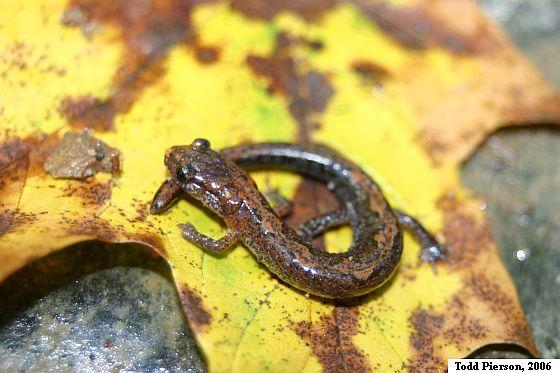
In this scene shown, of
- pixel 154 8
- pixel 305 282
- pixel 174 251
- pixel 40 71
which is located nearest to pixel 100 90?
pixel 40 71

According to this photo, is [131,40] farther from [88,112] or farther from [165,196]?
[165,196]

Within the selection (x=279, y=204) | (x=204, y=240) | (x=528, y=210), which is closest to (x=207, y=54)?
(x=279, y=204)

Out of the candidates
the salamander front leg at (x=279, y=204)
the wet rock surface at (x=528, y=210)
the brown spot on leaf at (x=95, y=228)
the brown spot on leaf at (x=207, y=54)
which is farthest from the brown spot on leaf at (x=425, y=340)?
the brown spot on leaf at (x=207, y=54)

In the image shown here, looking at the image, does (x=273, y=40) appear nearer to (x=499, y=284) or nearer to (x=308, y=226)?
(x=308, y=226)

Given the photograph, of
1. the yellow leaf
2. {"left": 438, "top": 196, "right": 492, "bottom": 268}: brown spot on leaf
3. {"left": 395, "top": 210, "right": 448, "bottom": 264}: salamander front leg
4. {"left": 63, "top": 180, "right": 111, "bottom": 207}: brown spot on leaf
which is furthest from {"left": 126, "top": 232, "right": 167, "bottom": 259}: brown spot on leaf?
{"left": 438, "top": 196, "right": 492, "bottom": 268}: brown spot on leaf

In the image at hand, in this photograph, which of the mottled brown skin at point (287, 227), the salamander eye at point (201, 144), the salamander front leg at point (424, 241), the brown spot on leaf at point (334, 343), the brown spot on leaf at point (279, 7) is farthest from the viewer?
the brown spot on leaf at point (279, 7)

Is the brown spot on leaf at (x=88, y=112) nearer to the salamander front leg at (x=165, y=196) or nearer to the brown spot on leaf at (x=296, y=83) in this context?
the salamander front leg at (x=165, y=196)
